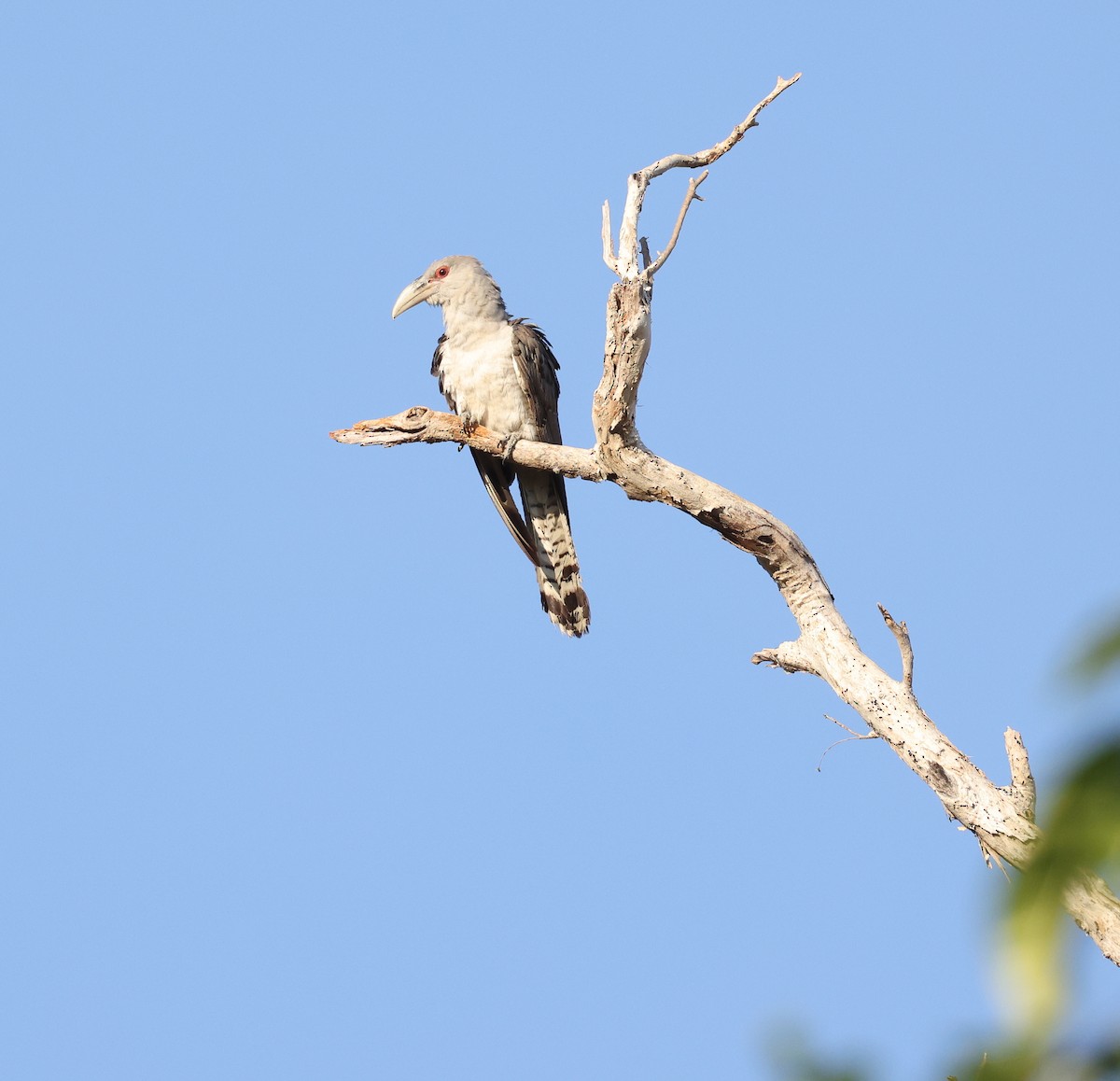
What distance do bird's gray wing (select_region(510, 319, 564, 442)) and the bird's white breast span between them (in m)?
0.05

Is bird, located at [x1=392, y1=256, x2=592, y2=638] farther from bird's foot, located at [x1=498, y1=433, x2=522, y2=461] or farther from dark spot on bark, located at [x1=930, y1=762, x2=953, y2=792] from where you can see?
dark spot on bark, located at [x1=930, y1=762, x2=953, y2=792]

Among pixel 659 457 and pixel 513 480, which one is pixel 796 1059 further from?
pixel 513 480

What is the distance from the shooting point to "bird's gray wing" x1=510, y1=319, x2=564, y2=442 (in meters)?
9.50

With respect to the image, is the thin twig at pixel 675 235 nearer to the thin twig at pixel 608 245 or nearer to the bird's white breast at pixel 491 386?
the thin twig at pixel 608 245

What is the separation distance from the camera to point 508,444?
865 centimetres

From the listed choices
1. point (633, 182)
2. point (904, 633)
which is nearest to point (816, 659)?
point (904, 633)

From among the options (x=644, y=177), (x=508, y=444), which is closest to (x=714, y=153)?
(x=644, y=177)

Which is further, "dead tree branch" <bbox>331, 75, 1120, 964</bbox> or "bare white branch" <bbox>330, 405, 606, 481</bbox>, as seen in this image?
"bare white branch" <bbox>330, 405, 606, 481</bbox>

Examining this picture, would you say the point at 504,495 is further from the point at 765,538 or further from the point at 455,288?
the point at 765,538

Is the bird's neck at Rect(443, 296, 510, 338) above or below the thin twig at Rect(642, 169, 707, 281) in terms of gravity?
above

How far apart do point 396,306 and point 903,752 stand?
6066mm

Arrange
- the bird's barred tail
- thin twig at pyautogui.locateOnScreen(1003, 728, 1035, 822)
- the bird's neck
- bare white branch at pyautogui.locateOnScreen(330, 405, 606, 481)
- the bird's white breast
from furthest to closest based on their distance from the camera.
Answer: the bird's neck, the bird's barred tail, the bird's white breast, bare white branch at pyautogui.locateOnScreen(330, 405, 606, 481), thin twig at pyautogui.locateOnScreen(1003, 728, 1035, 822)

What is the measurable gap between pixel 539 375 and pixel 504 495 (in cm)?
96

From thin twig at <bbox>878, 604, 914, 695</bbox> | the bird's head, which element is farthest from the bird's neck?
thin twig at <bbox>878, 604, 914, 695</bbox>
